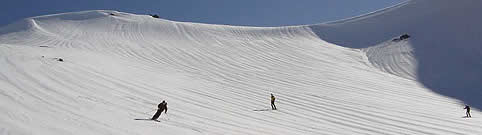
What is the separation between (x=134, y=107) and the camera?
8281mm

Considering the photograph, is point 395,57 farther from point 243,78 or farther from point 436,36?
point 243,78

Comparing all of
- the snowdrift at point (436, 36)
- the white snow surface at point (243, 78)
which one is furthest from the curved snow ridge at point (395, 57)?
the snowdrift at point (436, 36)

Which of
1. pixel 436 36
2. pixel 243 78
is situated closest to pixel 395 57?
pixel 436 36

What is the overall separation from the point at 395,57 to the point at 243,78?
9965 millimetres

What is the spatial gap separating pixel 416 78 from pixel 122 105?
1313 cm

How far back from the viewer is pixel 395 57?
20844mm

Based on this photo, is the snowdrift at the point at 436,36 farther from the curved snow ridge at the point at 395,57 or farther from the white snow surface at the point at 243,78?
the curved snow ridge at the point at 395,57

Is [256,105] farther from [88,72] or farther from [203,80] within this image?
[88,72]

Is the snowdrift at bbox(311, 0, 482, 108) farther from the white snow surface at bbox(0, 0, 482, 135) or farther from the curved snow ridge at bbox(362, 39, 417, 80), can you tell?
the curved snow ridge at bbox(362, 39, 417, 80)

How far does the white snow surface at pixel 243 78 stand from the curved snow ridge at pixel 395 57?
0.27 feet

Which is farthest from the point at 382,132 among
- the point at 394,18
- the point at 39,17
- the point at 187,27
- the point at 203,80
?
the point at 39,17

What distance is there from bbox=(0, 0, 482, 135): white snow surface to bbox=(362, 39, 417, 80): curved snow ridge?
0.08 meters

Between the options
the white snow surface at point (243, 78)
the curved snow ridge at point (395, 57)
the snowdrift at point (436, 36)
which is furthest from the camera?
the curved snow ridge at point (395, 57)

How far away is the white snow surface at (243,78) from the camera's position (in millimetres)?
7426
